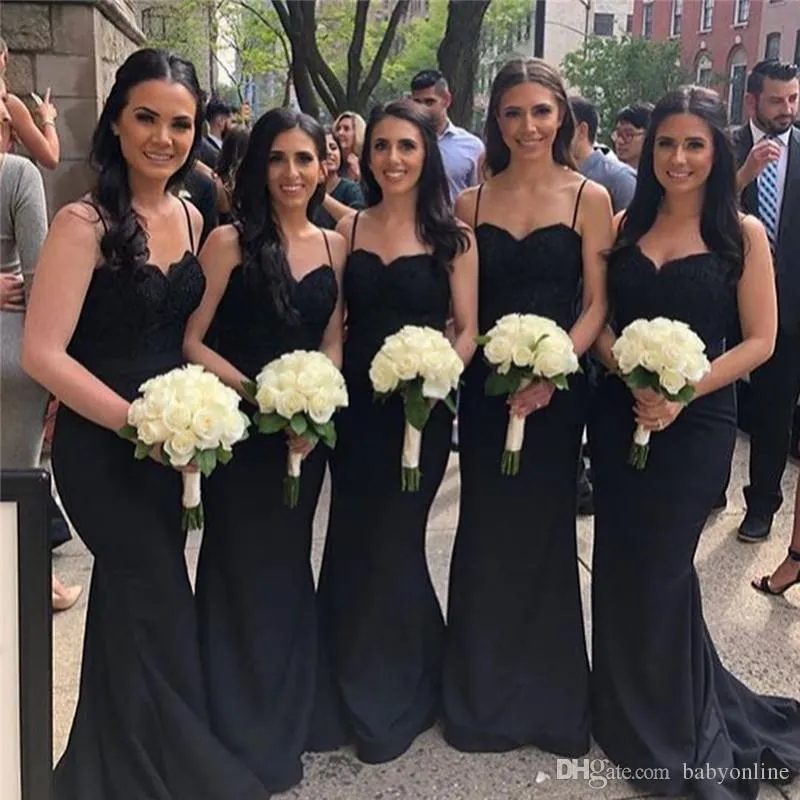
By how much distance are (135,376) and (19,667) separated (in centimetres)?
97

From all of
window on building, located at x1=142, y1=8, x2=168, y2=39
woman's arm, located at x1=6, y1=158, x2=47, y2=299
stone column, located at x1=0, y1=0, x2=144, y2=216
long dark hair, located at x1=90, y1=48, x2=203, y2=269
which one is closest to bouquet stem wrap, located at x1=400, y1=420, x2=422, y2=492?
long dark hair, located at x1=90, y1=48, x2=203, y2=269

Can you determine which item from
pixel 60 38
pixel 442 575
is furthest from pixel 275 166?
pixel 60 38

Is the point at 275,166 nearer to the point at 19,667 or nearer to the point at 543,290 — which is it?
the point at 543,290

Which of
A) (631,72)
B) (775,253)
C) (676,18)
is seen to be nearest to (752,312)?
(775,253)

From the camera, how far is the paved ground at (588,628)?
3367mm

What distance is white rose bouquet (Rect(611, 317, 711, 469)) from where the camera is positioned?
2961 millimetres

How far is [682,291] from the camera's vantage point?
3234 millimetres

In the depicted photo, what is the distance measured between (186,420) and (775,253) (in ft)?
13.7

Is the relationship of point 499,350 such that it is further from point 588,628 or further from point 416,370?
point 588,628

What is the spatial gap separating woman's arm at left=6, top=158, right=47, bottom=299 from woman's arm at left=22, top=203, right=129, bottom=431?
1260 millimetres

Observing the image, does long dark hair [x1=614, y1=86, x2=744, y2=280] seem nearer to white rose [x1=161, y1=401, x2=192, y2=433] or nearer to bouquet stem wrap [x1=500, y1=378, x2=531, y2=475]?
bouquet stem wrap [x1=500, y1=378, x2=531, y2=475]

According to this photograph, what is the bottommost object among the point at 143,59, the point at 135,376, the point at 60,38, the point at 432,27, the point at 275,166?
the point at 135,376

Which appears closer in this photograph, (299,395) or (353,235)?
(299,395)

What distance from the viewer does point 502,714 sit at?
11.9 ft
